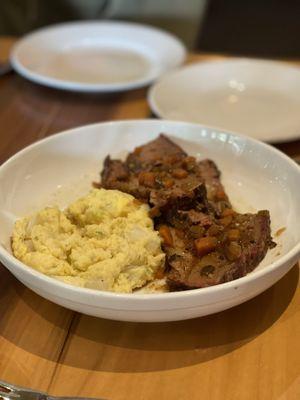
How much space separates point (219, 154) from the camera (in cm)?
153

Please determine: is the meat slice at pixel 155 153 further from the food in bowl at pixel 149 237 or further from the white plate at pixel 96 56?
the white plate at pixel 96 56

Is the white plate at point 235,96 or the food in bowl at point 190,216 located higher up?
the food in bowl at point 190,216

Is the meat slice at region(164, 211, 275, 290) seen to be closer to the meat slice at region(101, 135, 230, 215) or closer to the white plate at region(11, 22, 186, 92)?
the meat slice at region(101, 135, 230, 215)

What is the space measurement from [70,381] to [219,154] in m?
0.79

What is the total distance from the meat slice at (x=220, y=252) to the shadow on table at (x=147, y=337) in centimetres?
9

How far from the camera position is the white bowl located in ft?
3.20

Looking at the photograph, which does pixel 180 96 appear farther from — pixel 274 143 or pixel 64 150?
pixel 64 150

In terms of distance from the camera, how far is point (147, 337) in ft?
3.55

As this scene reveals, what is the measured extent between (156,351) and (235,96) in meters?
1.25

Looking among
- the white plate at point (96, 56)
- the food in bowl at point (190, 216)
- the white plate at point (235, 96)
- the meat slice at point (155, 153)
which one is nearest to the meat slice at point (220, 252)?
the food in bowl at point (190, 216)

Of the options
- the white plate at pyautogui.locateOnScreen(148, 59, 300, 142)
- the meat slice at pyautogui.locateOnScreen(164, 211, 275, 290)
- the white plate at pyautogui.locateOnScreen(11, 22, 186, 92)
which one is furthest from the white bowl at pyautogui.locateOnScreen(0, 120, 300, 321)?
the white plate at pyautogui.locateOnScreen(11, 22, 186, 92)

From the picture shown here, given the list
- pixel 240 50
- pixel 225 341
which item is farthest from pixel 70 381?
pixel 240 50

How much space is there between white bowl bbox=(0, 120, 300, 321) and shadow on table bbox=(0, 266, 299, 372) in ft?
0.28

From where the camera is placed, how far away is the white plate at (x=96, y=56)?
208 centimetres
